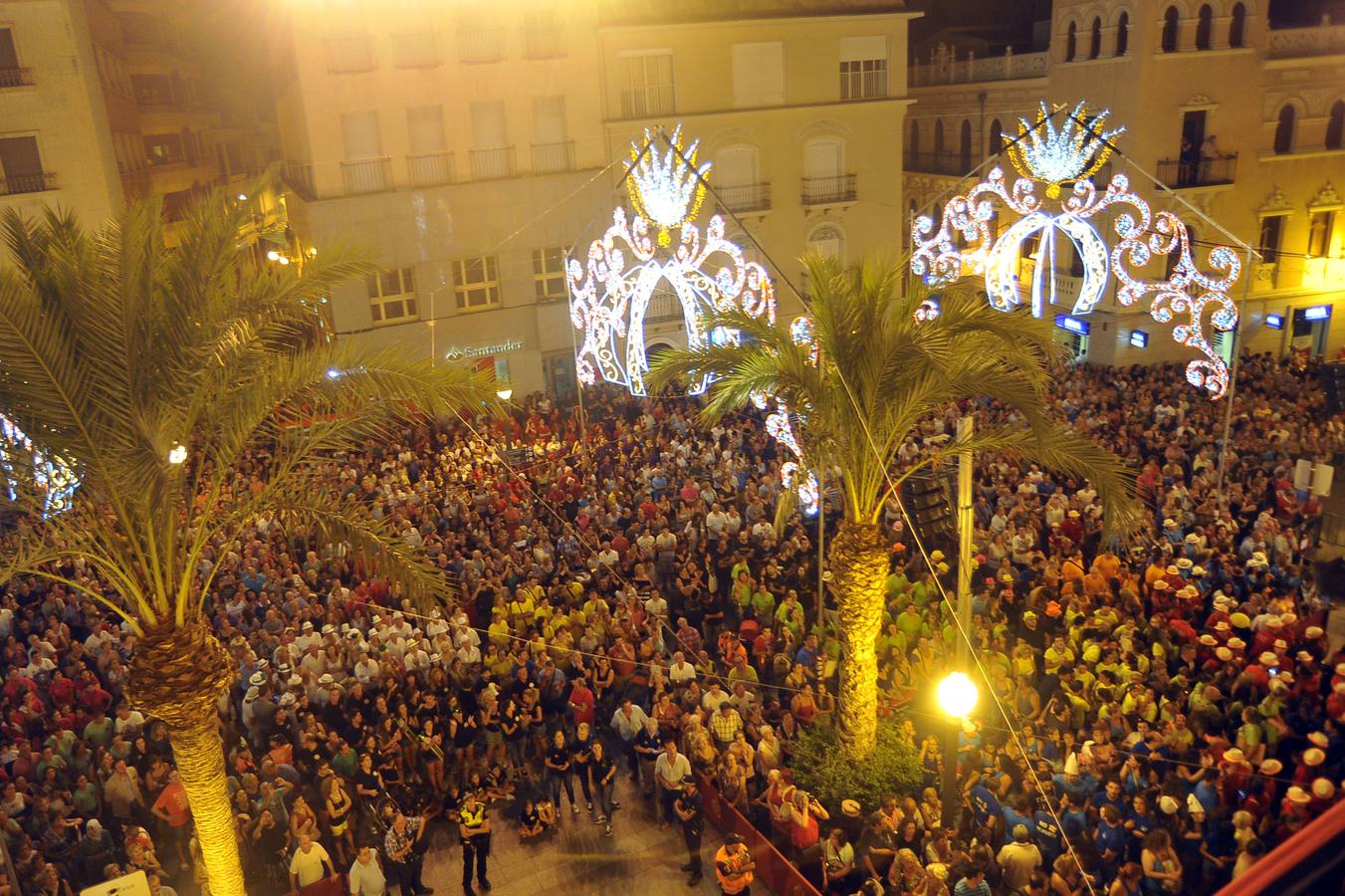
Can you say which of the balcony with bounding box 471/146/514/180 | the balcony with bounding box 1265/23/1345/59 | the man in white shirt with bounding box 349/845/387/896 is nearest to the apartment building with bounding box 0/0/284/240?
the balcony with bounding box 471/146/514/180

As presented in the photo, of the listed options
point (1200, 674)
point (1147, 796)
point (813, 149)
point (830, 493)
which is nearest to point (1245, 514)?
point (1200, 674)

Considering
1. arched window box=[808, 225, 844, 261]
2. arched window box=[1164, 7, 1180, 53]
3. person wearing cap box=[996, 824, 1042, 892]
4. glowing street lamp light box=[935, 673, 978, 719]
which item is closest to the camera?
glowing street lamp light box=[935, 673, 978, 719]

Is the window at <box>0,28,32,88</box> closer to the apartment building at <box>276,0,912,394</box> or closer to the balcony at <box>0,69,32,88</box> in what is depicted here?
the balcony at <box>0,69,32,88</box>

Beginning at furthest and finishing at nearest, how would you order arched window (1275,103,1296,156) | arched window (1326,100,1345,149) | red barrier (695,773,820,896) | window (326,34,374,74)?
1. arched window (1326,100,1345,149)
2. arched window (1275,103,1296,156)
3. window (326,34,374,74)
4. red barrier (695,773,820,896)

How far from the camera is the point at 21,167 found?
26.3 metres

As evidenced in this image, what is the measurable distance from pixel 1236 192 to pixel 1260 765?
2422 centimetres

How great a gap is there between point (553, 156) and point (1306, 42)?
20807mm

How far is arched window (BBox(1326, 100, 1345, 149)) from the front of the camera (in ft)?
98.0

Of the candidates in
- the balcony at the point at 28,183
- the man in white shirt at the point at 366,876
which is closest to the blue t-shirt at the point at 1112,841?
the man in white shirt at the point at 366,876

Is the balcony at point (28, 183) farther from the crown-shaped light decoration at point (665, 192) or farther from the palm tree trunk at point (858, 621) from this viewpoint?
the palm tree trunk at point (858, 621)

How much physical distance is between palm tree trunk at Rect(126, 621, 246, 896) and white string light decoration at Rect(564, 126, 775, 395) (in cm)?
1144

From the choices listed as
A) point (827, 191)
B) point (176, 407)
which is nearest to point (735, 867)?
point (176, 407)

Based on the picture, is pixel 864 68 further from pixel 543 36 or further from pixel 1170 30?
pixel 543 36

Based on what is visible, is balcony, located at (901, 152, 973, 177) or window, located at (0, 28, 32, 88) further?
balcony, located at (901, 152, 973, 177)
